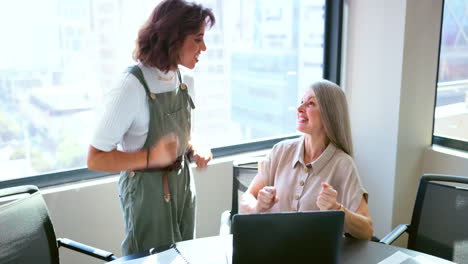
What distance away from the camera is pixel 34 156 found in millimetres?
2352

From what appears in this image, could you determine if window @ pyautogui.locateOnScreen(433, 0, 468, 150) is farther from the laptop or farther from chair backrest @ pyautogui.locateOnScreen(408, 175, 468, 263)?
the laptop

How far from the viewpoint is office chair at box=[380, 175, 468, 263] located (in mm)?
1935

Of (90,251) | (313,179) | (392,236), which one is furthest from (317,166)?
(90,251)

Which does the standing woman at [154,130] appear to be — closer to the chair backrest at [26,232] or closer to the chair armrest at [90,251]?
the chair armrest at [90,251]

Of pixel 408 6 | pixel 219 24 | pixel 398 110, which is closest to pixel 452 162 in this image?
pixel 398 110

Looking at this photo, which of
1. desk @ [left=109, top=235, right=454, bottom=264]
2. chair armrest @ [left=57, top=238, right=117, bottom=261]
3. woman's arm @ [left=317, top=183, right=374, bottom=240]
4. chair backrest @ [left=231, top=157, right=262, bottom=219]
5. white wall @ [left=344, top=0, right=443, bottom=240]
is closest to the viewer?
desk @ [left=109, top=235, right=454, bottom=264]

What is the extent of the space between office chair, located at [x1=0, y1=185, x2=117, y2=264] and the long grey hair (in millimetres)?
994

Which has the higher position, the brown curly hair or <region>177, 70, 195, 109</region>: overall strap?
the brown curly hair

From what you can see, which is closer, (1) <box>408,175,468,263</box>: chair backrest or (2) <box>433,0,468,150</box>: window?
(1) <box>408,175,468,263</box>: chair backrest

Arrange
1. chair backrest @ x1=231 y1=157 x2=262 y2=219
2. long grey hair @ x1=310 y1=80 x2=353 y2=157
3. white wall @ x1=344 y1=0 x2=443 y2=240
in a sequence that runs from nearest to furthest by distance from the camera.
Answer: long grey hair @ x1=310 y1=80 x2=353 y2=157 < chair backrest @ x1=231 y1=157 x2=262 y2=219 < white wall @ x1=344 y1=0 x2=443 y2=240

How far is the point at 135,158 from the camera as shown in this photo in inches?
69.2

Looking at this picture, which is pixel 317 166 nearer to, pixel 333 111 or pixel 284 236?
pixel 333 111

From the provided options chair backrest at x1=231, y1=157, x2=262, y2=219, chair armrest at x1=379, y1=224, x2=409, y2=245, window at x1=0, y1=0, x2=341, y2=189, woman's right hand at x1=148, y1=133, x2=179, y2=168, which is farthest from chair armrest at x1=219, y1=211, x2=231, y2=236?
window at x1=0, y1=0, x2=341, y2=189

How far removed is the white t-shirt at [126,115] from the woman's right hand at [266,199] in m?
0.51
